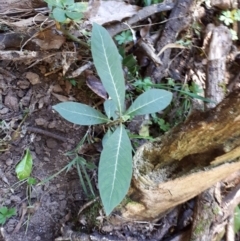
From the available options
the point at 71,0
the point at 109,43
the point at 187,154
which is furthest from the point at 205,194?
the point at 71,0

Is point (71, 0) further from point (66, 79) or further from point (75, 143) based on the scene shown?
point (75, 143)

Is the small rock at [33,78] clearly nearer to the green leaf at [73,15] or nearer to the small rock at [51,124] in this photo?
the small rock at [51,124]

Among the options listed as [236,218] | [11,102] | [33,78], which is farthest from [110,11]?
[236,218]

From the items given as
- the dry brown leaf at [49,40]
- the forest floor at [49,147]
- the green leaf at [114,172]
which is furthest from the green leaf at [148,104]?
the dry brown leaf at [49,40]

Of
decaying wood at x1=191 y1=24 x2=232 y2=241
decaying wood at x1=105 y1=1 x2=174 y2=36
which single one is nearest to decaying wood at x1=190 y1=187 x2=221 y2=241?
decaying wood at x1=191 y1=24 x2=232 y2=241

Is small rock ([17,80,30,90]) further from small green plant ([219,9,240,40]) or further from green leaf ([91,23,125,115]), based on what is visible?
small green plant ([219,9,240,40])
